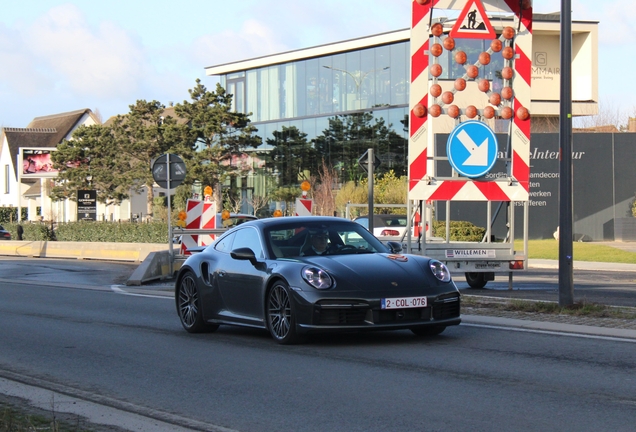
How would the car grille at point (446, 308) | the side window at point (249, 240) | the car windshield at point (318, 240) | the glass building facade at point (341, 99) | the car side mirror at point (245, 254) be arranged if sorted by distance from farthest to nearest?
1. the glass building facade at point (341, 99)
2. the side window at point (249, 240)
3. the car windshield at point (318, 240)
4. the car side mirror at point (245, 254)
5. the car grille at point (446, 308)

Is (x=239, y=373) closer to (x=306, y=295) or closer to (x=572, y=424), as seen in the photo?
(x=306, y=295)

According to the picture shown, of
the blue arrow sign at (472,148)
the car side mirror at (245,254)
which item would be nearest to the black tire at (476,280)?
the blue arrow sign at (472,148)

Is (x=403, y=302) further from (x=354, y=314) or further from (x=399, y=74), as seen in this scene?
(x=399, y=74)

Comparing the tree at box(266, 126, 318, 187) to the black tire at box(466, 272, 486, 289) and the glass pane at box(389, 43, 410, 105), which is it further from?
the black tire at box(466, 272, 486, 289)

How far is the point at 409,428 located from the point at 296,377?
83.0 inches

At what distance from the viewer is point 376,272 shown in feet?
30.5

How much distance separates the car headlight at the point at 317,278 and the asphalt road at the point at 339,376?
25.7 inches

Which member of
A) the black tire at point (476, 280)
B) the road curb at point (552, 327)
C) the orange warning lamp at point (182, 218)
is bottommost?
the road curb at point (552, 327)

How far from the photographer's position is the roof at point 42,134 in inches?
3484

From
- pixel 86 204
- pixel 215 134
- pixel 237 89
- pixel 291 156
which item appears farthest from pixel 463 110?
pixel 237 89

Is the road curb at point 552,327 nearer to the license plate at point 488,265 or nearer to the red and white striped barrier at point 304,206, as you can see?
the license plate at point 488,265

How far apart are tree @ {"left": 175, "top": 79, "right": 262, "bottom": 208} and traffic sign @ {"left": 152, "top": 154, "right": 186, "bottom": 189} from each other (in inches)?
1037

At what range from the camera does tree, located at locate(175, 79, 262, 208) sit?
1921 inches

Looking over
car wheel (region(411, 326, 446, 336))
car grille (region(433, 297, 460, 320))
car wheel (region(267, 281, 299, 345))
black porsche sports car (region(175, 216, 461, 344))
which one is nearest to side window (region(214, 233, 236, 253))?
black porsche sports car (region(175, 216, 461, 344))
